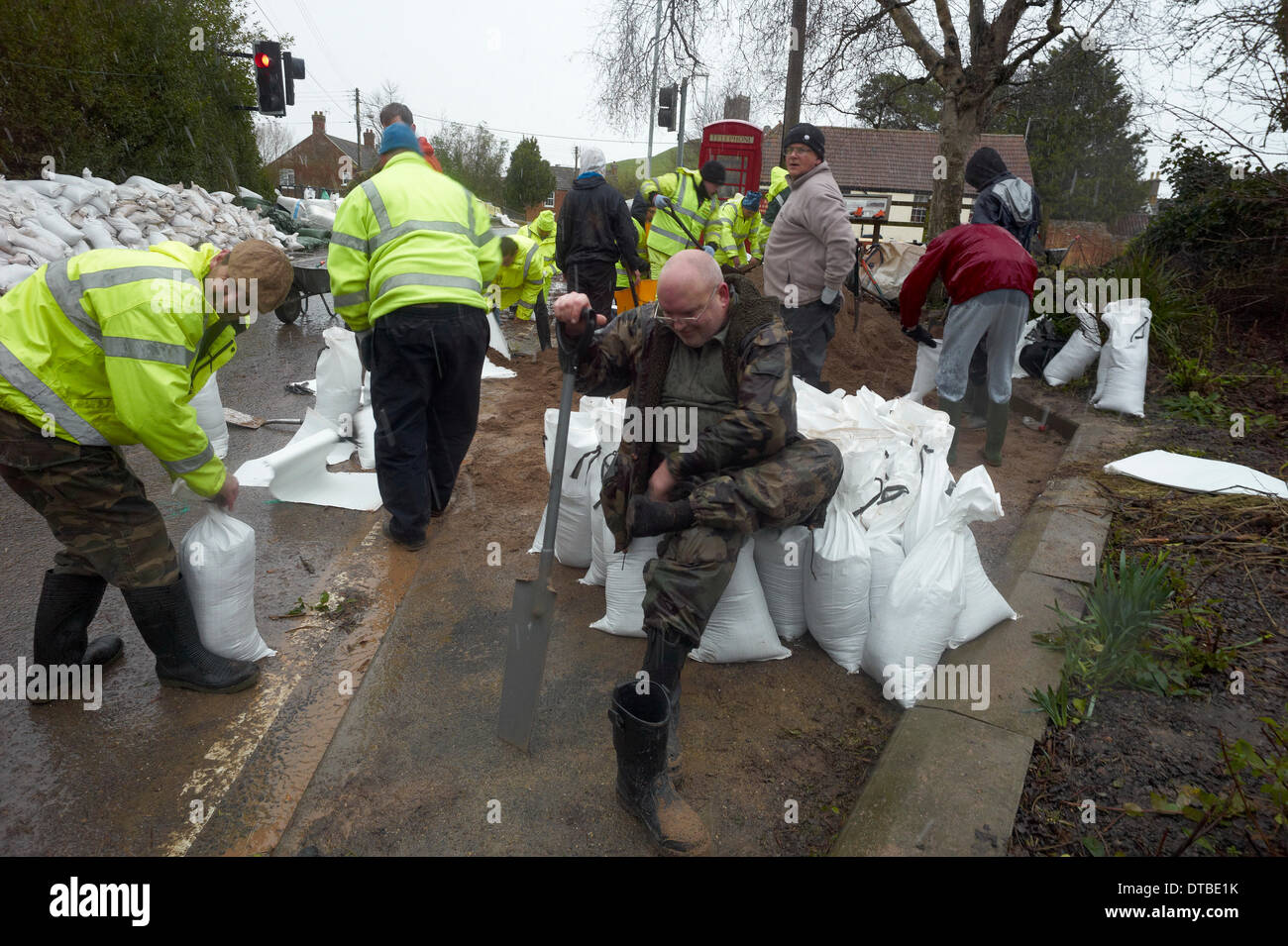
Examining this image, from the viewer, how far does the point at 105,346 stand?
2.19 meters

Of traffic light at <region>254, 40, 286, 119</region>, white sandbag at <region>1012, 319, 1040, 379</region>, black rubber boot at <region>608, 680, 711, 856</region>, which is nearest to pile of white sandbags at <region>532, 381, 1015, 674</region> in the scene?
black rubber boot at <region>608, 680, 711, 856</region>

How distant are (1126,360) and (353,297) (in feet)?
15.9

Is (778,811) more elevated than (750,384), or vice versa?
(750,384)

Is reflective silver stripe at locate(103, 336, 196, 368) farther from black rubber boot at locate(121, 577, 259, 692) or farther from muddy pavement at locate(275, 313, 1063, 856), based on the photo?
muddy pavement at locate(275, 313, 1063, 856)

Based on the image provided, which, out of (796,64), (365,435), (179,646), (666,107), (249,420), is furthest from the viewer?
(666,107)

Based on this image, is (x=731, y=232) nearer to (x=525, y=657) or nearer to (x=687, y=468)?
(x=687, y=468)

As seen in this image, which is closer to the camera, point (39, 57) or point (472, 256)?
point (472, 256)

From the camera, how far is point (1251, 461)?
14.0 feet

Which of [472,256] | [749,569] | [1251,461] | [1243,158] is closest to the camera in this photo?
[749,569]

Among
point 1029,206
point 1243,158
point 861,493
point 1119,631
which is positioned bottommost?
point 1119,631

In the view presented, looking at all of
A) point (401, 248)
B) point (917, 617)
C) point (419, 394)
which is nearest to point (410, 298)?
point (401, 248)
